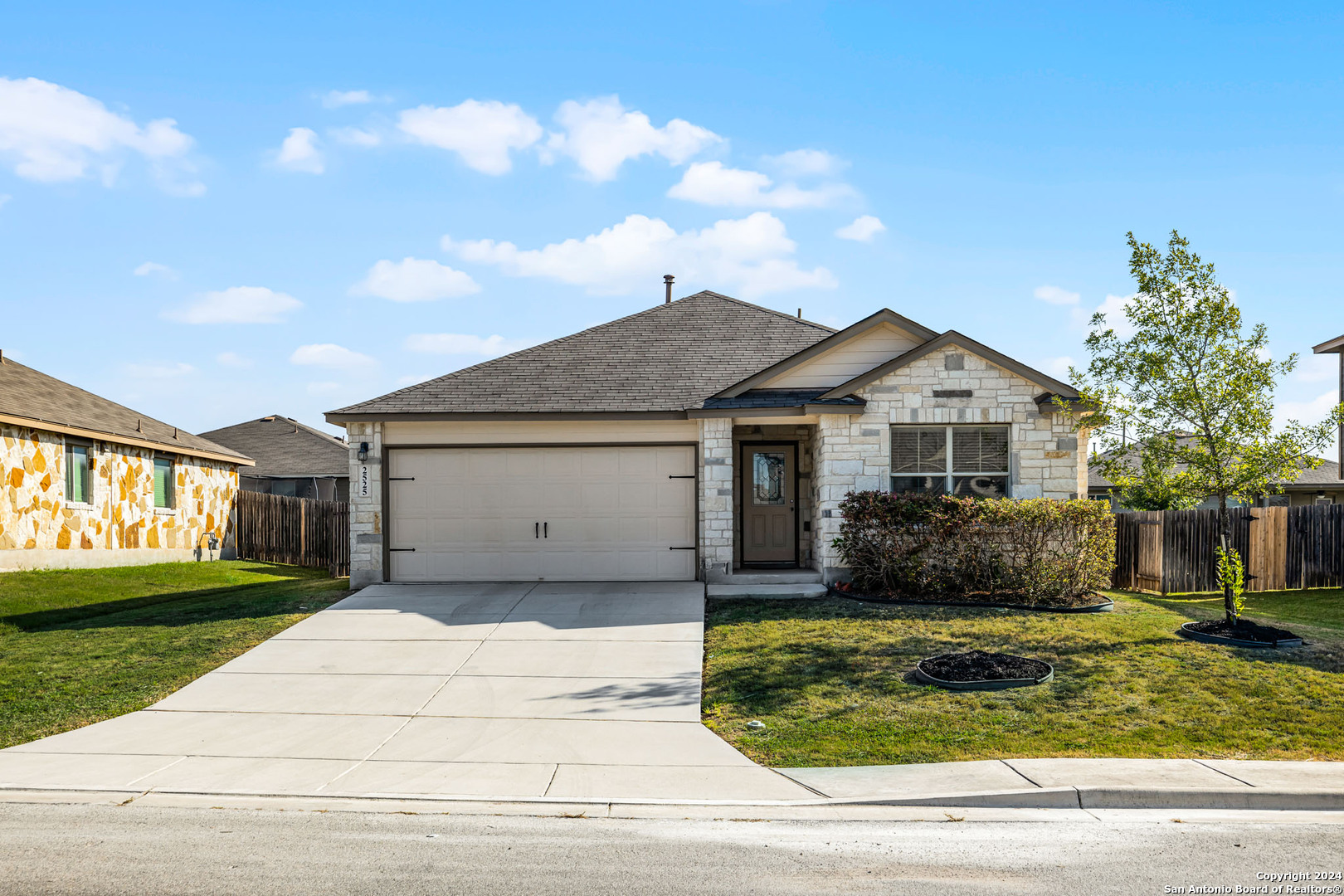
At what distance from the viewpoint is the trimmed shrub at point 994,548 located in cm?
1288

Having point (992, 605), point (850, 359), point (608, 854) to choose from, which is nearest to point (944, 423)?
point (850, 359)

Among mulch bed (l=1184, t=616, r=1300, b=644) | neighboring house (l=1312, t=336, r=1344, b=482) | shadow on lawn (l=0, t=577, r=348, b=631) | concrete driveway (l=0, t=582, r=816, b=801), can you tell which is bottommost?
concrete driveway (l=0, t=582, r=816, b=801)

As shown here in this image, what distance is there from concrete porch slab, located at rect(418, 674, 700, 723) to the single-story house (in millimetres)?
5355

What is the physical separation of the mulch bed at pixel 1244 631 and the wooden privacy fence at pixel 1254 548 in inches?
187

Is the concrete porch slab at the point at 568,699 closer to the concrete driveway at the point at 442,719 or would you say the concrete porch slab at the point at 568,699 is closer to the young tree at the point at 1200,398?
the concrete driveway at the point at 442,719

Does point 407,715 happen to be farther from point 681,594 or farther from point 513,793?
point 681,594

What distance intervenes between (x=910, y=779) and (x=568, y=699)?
367cm

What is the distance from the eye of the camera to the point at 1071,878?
15.6ft

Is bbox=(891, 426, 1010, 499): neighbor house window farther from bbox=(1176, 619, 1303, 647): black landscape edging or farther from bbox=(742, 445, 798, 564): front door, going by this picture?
bbox=(1176, 619, 1303, 647): black landscape edging

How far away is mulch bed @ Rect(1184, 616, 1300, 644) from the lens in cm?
1037

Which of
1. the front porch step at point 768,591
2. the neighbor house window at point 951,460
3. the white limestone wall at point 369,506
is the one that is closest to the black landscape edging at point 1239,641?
the neighbor house window at point 951,460

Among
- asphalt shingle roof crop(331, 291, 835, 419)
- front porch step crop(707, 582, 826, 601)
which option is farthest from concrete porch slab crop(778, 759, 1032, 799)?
asphalt shingle roof crop(331, 291, 835, 419)

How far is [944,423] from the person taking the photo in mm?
14219

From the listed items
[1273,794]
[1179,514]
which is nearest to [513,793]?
[1273,794]
